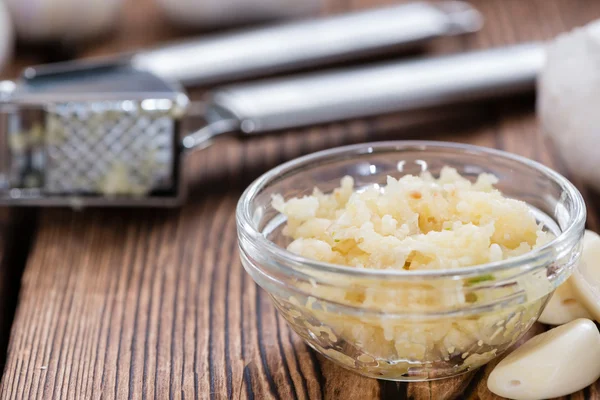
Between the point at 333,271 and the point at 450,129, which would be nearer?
the point at 333,271

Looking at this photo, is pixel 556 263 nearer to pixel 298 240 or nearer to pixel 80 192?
pixel 298 240

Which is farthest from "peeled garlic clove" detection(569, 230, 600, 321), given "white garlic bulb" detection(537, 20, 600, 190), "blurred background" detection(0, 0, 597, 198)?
"blurred background" detection(0, 0, 597, 198)

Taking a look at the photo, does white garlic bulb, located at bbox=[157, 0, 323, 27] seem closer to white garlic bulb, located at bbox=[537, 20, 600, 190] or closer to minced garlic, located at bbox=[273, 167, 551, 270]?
white garlic bulb, located at bbox=[537, 20, 600, 190]

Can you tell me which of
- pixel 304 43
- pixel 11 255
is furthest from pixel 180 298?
pixel 304 43

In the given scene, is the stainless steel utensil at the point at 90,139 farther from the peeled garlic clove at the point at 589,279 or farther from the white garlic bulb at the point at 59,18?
the peeled garlic clove at the point at 589,279

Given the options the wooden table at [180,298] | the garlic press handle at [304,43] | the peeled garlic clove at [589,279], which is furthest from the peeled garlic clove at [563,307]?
the garlic press handle at [304,43]

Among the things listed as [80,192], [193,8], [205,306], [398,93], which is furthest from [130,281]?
[193,8]
